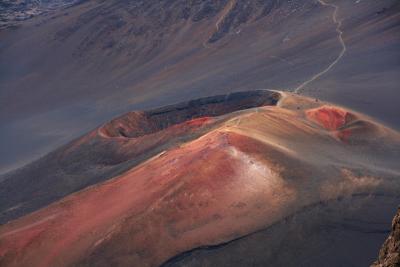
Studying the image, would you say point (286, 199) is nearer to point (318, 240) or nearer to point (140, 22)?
point (318, 240)

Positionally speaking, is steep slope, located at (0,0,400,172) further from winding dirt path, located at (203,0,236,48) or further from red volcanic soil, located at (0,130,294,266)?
red volcanic soil, located at (0,130,294,266)

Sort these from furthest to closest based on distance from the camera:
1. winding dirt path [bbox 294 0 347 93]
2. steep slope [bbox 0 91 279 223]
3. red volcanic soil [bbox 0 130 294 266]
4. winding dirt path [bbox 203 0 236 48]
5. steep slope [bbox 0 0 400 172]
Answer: winding dirt path [bbox 203 0 236 48], steep slope [bbox 0 0 400 172], winding dirt path [bbox 294 0 347 93], steep slope [bbox 0 91 279 223], red volcanic soil [bbox 0 130 294 266]

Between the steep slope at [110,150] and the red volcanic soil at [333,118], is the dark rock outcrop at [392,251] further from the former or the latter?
the red volcanic soil at [333,118]

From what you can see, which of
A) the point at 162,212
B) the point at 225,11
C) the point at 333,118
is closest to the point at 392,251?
the point at 162,212

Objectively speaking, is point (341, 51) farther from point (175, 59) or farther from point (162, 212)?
point (162, 212)

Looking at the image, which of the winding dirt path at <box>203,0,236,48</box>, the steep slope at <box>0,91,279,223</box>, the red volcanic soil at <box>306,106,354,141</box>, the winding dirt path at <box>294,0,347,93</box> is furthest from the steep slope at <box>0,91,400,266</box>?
the winding dirt path at <box>203,0,236,48</box>

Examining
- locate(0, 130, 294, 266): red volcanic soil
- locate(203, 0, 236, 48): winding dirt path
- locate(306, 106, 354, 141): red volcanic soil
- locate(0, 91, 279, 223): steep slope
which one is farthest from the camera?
locate(203, 0, 236, 48): winding dirt path

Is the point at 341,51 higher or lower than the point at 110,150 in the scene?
lower
